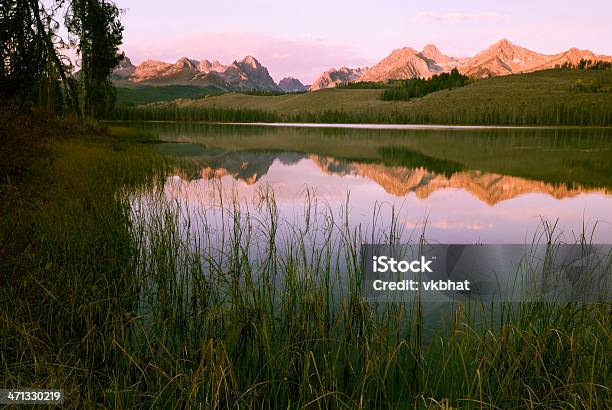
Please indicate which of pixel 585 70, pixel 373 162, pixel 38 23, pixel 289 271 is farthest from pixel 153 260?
pixel 585 70

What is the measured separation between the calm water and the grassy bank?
2.10 metres

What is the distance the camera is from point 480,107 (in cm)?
7200

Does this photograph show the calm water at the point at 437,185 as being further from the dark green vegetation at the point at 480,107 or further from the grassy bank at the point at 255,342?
the dark green vegetation at the point at 480,107

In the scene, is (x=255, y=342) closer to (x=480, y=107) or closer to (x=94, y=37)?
(x=94, y=37)

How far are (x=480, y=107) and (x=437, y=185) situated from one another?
199 ft

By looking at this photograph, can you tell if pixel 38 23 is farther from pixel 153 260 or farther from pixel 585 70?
pixel 585 70

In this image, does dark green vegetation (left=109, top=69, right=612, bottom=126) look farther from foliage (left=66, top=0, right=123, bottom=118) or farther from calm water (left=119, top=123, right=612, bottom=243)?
foliage (left=66, top=0, right=123, bottom=118)

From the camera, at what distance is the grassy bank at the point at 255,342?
12.1 feet

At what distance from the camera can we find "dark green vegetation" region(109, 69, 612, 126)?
63.0 m

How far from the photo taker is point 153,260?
6.61m

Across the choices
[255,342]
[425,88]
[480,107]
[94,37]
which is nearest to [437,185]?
[255,342]

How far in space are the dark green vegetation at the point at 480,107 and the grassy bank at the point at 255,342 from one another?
→ 209 feet

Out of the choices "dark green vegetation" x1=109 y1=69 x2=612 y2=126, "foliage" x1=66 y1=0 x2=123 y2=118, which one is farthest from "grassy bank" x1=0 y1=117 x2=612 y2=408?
"dark green vegetation" x1=109 y1=69 x2=612 y2=126

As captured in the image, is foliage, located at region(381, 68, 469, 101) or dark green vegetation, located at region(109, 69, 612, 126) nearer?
dark green vegetation, located at region(109, 69, 612, 126)
